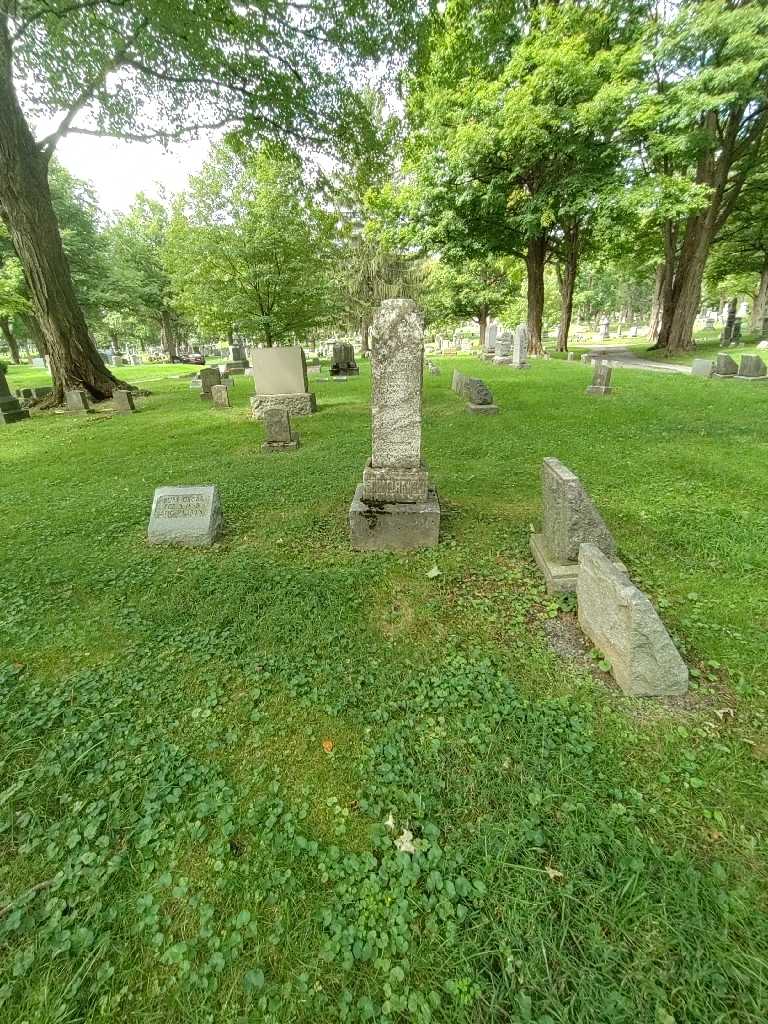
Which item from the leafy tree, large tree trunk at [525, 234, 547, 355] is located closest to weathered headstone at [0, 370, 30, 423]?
the leafy tree

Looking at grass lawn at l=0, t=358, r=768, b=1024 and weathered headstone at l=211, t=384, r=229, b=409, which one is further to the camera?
weathered headstone at l=211, t=384, r=229, b=409

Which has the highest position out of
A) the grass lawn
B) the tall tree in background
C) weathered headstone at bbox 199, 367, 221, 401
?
the tall tree in background

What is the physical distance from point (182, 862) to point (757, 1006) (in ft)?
6.89

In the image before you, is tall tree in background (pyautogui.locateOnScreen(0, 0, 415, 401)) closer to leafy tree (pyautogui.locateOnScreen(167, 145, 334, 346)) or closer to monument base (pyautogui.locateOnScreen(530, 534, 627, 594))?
leafy tree (pyautogui.locateOnScreen(167, 145, 334, 346))

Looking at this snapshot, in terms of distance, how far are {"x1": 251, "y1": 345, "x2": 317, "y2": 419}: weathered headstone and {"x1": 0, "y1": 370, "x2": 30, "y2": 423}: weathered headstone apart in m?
7.04

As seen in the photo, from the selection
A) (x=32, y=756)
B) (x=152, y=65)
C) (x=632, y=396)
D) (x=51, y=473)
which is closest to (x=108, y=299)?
(x=152, y=65)

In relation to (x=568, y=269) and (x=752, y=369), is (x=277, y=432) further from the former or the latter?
(x=568, y=269)

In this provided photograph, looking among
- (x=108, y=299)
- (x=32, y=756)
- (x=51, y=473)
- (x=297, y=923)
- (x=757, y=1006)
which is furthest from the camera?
(x=108, y=299)

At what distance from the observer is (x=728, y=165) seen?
15.8 metres

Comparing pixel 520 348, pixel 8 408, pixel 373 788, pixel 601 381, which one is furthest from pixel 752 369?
pixel 8 408

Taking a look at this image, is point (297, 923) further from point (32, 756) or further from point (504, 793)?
point (32, 756)

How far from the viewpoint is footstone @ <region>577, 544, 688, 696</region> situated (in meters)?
2.40

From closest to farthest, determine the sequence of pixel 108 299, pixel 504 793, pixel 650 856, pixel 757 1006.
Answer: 1. pixel 757 1006
2. pixel 650 856
3. pixel 504 793
4. pixel 108 299

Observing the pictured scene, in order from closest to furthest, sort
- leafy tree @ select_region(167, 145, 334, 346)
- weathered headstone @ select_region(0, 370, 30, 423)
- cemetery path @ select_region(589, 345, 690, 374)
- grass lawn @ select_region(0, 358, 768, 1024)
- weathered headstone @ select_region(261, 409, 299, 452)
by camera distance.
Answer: grass lawn @ select_region(0, 358, 768, 1024), weathered headstone @ select_region(261, 409, 299, 452), weathered headstone @ select_region(0, 370, 30, 423), leafy tree @ select_region(167, 145, 334, 346), cemetery path @ select_region(589, 345, 690, 374)
